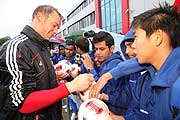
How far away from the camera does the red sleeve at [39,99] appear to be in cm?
249

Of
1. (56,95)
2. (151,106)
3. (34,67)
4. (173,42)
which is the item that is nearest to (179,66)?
(173,42)

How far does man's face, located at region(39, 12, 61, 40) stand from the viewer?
2.81 meters

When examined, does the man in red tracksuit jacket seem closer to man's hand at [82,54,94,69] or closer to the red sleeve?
the red sleeve

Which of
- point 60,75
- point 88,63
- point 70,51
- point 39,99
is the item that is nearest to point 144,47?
point 39,99

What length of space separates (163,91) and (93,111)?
0.94m

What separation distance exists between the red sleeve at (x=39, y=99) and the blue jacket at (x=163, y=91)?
802 millimetres

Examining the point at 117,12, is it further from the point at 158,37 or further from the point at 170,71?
the point at 170,71

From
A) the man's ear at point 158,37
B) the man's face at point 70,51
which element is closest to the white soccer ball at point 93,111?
the man's ear at point 158,37

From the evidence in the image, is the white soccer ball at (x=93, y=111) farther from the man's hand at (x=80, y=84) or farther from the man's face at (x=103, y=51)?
the man's face at (x=103, y=51)

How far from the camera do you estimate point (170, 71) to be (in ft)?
5.81

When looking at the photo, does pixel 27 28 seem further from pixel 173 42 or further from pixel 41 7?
pixel 173 42

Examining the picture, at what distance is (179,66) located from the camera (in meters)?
1.75

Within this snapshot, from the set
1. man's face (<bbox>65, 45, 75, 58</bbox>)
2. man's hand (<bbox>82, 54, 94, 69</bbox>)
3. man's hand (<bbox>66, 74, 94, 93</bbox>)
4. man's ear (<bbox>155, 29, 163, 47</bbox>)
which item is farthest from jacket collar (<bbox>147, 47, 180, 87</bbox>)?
man's face (<bbox>65, 45, 75, 58</bbox>)

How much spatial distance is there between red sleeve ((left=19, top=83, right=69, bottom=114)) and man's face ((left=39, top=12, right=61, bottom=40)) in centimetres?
66
